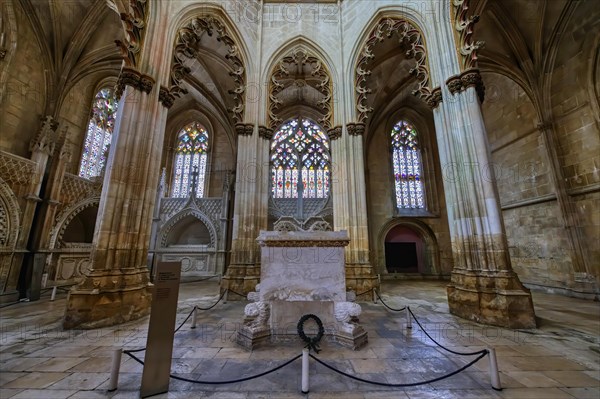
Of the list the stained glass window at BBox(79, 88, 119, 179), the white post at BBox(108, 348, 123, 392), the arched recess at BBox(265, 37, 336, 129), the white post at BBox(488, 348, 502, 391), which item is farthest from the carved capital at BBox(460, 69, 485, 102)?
the stained glass window at BBox(79, 88, 119, 179)

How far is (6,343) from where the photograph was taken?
3.54 meters

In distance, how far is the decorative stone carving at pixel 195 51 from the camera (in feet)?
21.7

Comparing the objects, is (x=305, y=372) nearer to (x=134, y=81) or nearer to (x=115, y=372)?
(x=115, y=372)

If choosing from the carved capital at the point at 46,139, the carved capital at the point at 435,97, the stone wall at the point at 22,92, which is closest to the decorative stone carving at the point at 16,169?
the carved capital at the point at 46,139

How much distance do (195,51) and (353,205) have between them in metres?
7.25

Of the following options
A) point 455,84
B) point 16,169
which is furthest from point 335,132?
point 16,169

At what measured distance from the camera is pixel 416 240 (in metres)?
13.8

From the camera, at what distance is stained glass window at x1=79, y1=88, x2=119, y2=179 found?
34.3 feet

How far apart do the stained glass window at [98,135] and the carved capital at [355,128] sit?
1129 centimetres

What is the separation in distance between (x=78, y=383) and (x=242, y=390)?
175 centimetres

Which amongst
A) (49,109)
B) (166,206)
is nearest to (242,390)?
(49,109)

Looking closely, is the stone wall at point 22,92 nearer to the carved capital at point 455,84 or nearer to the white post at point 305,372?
the white post at point 305,372

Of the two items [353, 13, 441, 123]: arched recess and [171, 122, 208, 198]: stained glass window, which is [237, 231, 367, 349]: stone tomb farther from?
[171, 122, 208, 198]: stained glass window

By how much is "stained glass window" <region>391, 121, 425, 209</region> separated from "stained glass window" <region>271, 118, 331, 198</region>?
4.25 m
